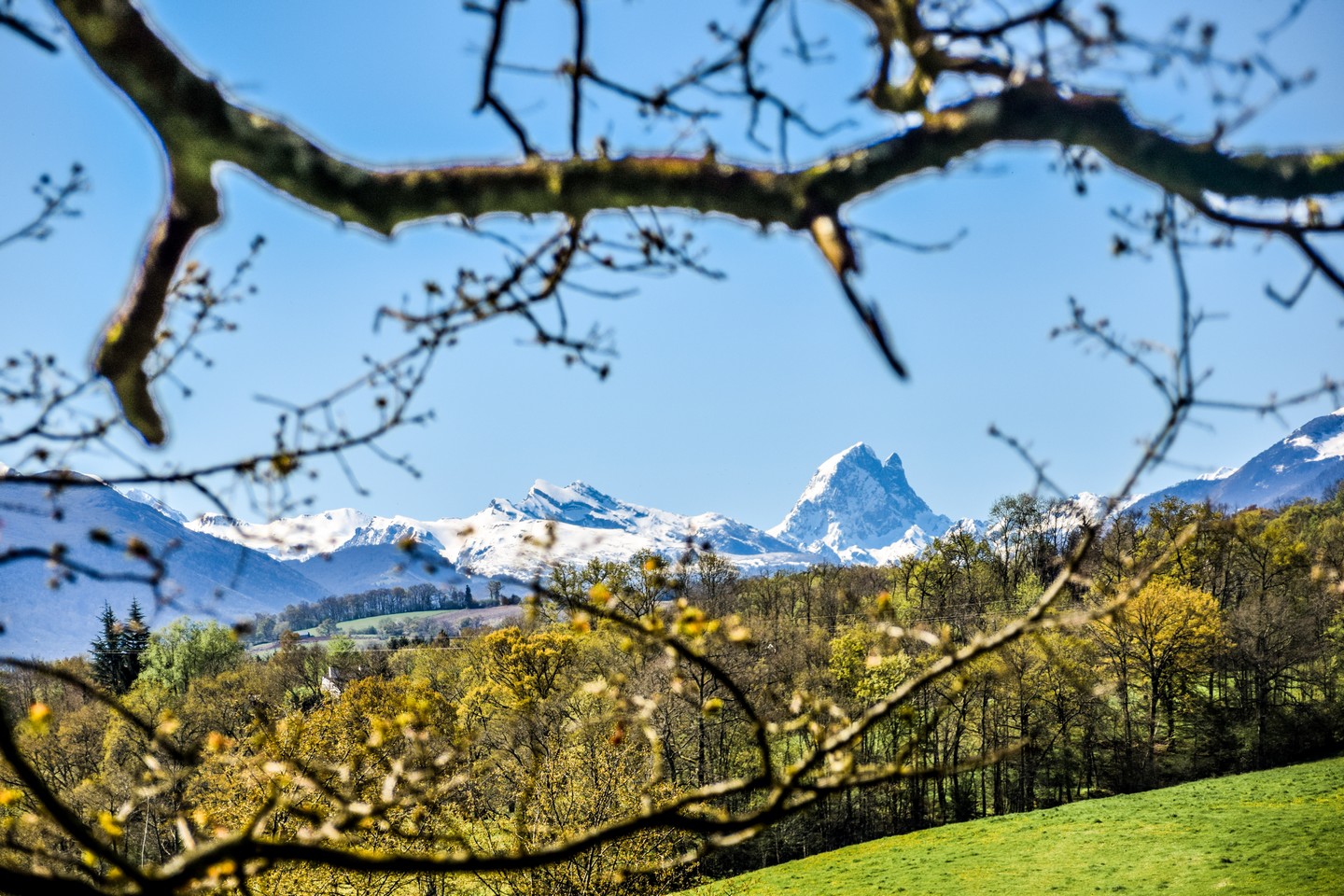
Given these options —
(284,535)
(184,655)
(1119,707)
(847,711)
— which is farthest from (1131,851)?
(184,655)

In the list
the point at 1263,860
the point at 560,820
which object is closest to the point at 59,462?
the point at 560,820

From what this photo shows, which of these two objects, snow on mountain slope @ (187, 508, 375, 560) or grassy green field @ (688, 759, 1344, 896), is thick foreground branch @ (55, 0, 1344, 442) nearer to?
snow on mountain slope @ (187, 508, 375, 560)

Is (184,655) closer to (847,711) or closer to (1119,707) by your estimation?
(847,711)

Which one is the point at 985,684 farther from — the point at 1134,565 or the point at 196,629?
the point at 196,629

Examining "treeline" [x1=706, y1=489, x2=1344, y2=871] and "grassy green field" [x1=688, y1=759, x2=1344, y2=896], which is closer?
"grassy green field" [x1=688, y1=759, x2=1344, y2=896]

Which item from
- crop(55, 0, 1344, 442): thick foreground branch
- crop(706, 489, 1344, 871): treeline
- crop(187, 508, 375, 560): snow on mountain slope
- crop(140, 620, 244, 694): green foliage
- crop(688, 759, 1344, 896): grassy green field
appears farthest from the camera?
crop(140, 620, 244, 694): green foliage

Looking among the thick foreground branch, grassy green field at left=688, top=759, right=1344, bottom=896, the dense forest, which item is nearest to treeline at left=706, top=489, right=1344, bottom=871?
the dense forest

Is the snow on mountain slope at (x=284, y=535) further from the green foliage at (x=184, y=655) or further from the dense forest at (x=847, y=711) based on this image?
the green foliage at (x=184, y=655)

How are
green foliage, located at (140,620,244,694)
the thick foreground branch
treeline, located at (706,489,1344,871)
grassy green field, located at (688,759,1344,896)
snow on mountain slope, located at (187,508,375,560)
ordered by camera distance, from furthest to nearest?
green foliage, located at (140,620,244,694)
treeline, located at (706,489,1344,871)
grassy green field, located at (688,759,1344,896)
snow on mountain slope, located at (187,508,375,560)
the thick foreground branch

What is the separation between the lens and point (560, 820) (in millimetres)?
18000

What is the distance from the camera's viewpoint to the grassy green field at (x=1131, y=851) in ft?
61.3

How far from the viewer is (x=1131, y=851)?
2202cm

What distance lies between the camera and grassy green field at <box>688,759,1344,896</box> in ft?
61.3

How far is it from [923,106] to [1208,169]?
0.64 metres
